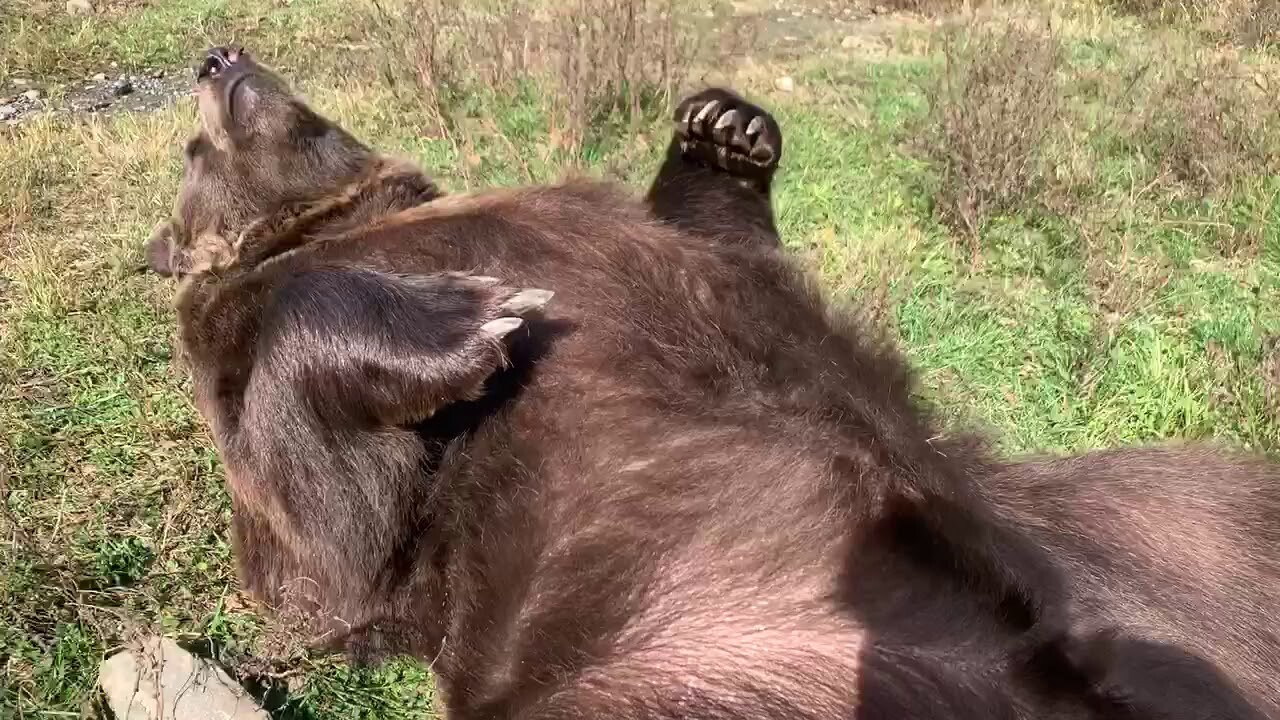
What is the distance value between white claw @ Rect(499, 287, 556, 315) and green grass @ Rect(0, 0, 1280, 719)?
1.11 meters

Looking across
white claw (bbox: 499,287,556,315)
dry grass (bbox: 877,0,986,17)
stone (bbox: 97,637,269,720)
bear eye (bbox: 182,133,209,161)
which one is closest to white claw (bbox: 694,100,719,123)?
white claw (bbox: 499,287,556,315)

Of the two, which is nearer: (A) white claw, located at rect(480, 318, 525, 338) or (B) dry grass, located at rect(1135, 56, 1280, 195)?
(A) white claw, located at rect(480, 318, 525, 338)

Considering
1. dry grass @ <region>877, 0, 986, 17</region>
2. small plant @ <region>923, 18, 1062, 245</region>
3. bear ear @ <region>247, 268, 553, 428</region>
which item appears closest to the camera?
bear ear @ <region>247, 268, 553, 428</region>

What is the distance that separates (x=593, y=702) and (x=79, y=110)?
30.8 ft

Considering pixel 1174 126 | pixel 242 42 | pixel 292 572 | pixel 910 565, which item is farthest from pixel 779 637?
pixel 242 42

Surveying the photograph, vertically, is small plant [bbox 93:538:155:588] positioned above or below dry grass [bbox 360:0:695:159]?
below

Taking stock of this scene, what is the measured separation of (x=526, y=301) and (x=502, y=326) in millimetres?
118

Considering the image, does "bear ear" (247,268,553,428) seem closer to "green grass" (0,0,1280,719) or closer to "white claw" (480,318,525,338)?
"white claw" (480,318,525,338)

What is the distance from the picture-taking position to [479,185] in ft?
18.6

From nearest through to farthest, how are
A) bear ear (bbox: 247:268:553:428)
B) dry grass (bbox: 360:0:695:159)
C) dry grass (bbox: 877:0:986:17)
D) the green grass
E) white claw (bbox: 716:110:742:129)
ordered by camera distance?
bear ear (bbox: 247:268:553:428)
the green grass
white claw (bbox: 716:110:742:129)
dry grass (bbox: 360:0:695:159)
dry grass (bbox: 877:0:986:17)

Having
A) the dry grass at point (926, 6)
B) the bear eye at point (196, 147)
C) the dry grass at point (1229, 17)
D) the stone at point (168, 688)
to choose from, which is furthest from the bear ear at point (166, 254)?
the dry grass at point (926, 6)

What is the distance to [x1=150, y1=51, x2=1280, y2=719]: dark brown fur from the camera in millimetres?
2006

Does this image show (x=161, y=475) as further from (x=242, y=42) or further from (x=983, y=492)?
(x=242, y=42)

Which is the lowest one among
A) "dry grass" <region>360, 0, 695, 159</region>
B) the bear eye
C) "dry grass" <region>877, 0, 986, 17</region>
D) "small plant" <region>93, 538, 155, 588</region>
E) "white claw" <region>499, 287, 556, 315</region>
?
"small plant" <region>93, 538, 155, 588</region>
